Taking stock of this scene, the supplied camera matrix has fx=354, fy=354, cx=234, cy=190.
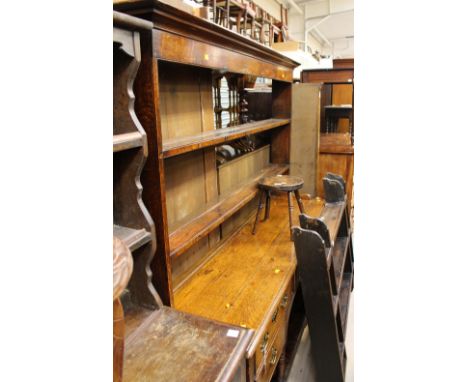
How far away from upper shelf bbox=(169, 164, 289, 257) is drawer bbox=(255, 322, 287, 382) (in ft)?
1.72

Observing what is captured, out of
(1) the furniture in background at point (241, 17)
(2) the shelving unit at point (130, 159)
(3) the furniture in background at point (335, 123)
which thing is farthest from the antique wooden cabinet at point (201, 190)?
(1) the furniture in background at point (241, 17)

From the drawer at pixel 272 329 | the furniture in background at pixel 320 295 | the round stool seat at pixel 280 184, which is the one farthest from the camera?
the round stool seat at pixel 280 184

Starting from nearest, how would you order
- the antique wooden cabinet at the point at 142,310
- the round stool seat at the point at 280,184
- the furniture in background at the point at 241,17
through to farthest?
1. the antique wooden cabinet at the point at 142,310
2. the round stool seat at the point at 280,184
3. the furniture in background at the point at 241,17

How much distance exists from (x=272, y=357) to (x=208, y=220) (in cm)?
62

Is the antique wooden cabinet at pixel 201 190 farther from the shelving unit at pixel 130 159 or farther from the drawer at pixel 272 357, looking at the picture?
the shelving unit at pixel 130 159

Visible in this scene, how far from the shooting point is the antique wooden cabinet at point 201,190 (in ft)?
3.59

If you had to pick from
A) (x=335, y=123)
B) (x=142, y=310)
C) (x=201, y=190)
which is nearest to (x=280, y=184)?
(x=201, y=190)

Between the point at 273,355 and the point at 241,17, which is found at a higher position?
the point at 241,17

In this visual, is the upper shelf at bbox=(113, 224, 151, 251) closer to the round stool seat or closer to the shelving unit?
the shelving unit

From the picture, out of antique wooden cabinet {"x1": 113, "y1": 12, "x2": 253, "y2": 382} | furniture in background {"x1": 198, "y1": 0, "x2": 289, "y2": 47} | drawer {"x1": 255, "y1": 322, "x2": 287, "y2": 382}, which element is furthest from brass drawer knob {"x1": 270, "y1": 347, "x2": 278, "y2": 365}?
furniture in background {"x1": 198, "y1": 0, "x2": 289, "y2": 47}

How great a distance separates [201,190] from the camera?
1.76 m

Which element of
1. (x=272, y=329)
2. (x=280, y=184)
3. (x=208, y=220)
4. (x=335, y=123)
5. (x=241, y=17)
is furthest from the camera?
(x=335, y=123)

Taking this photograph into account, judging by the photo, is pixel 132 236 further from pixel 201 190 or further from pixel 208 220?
pixel 201 190
